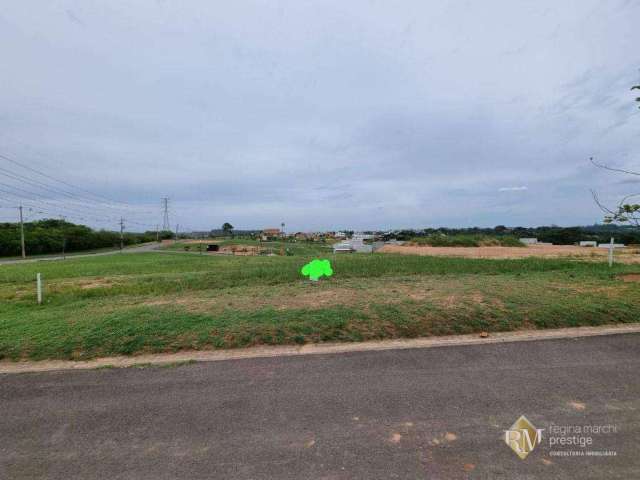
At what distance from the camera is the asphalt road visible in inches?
82.9

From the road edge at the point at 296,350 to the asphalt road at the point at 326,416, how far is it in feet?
0.71

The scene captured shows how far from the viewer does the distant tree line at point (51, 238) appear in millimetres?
45244

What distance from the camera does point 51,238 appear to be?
51594 mm

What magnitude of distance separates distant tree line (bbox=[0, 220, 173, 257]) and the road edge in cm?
6045

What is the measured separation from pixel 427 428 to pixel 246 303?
4846 millimetres

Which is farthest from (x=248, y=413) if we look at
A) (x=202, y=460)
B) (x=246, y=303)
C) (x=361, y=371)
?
(x=246, y=303)

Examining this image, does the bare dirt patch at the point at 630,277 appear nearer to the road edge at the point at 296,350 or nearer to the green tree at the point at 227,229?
the road edge at the point at 296,350

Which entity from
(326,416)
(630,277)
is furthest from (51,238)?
(630,277)

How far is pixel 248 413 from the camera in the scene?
2754 millimetres

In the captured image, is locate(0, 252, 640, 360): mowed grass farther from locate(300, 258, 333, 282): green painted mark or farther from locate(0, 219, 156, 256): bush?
locate(0, 219, 156, 256): bush

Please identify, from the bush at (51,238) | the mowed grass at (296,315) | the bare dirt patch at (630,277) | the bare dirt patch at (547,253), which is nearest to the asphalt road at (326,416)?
the mowed grass at (296,315)

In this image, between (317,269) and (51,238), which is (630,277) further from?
(51,238)

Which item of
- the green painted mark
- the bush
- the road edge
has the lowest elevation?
the road edge

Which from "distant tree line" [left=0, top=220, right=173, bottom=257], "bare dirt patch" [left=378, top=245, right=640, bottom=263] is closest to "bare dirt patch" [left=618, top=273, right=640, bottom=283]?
"bare dirt patch" [left=378, top=245, right=640, bottom=263]
